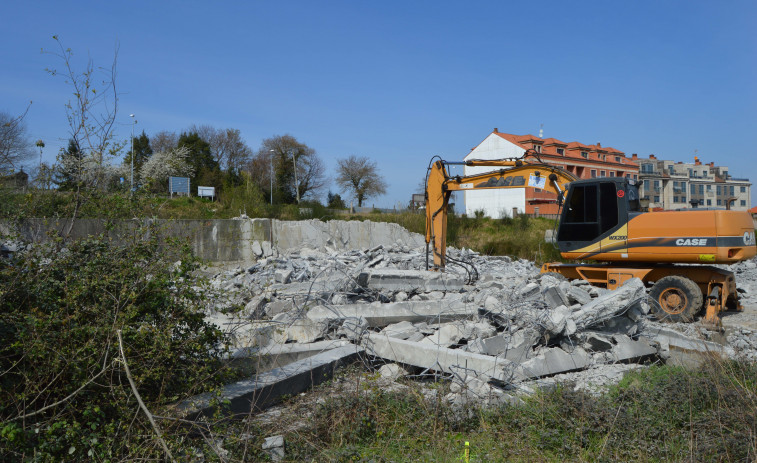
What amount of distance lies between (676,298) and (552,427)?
6.00 m

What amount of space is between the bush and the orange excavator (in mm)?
7620

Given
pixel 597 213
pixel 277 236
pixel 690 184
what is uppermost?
pixel 690 184

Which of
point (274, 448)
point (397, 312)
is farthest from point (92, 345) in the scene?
point (397, 312)

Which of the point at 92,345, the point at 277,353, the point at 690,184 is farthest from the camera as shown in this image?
the point at 690,184

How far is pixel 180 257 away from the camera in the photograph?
4.39 meters

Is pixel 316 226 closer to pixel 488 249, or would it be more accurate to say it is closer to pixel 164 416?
pixel 488 249

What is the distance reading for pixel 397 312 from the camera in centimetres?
762

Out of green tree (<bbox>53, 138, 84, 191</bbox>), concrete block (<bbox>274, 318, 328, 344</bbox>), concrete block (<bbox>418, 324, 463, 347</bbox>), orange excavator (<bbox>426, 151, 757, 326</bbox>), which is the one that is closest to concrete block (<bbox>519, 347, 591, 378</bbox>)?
concrete block (<bbox>418, 324, 463, 347</bbox>)

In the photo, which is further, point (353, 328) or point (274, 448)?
point (353, 328)

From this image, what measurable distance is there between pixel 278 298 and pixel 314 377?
3.96 metres

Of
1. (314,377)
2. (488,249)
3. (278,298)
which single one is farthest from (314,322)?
(488,249)

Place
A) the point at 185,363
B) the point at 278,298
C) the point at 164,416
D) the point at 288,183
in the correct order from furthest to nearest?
the point at 288,183 < the point at 278,298 < the point at 185,363 < the point at 164,416

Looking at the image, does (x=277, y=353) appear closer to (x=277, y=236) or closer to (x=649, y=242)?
(x=649, y=242)

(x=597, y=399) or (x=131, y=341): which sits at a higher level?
(x=131, y=341)
